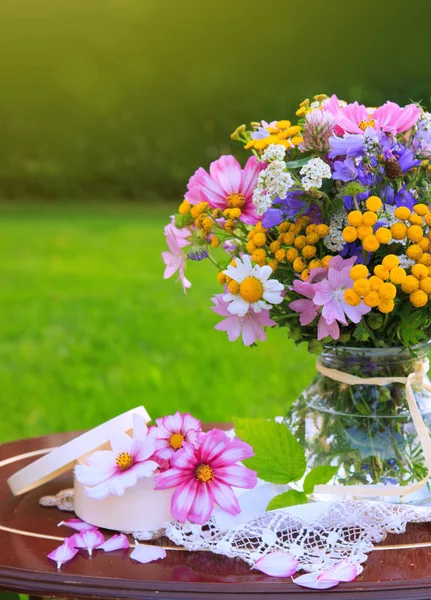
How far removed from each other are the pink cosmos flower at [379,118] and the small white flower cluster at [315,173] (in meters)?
0.09

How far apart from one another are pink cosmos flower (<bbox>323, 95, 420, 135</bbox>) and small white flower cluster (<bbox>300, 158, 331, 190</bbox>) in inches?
3.7

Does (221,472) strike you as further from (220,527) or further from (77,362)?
(77,362)

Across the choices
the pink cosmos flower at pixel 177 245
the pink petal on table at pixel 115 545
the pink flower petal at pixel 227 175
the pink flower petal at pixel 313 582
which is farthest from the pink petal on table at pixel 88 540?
the pink flower petal at pixel 227 175

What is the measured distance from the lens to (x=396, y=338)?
1.09 meters

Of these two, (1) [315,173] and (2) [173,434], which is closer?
(1) [315,173]

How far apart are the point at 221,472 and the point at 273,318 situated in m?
0.20

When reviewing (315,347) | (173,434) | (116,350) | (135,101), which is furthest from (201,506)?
(135,101)

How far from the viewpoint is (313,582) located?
93 cm

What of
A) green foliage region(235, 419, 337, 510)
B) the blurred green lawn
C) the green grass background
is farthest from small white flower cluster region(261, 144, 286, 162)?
the green grass background

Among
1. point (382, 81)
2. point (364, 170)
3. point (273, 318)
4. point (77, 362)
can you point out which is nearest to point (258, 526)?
point (273, 318)

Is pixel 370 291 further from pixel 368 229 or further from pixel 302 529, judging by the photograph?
pixel 302 529

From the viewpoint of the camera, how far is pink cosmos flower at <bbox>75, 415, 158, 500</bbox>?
1.04 m

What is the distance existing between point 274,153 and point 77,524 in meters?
0.51

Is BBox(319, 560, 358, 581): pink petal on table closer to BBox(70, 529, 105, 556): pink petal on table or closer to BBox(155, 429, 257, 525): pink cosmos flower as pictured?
BBox(155, 429, 257, 525): pink cosmos flower
